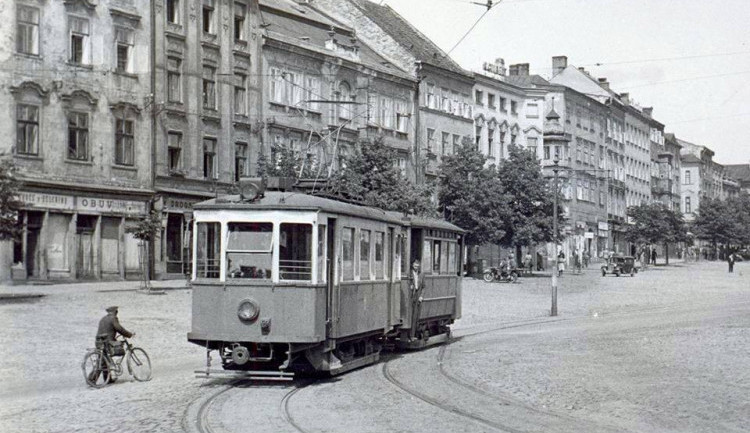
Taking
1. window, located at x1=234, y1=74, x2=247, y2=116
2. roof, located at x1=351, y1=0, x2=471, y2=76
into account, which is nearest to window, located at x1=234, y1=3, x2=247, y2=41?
window, located at x1=234, y1=74, x2=247, y2=116

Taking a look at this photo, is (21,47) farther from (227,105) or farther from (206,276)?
(206,276)

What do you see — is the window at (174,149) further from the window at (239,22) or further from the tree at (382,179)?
the tree at (382,179)

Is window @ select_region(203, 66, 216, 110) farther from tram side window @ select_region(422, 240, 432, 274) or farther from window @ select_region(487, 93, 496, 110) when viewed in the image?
window @ select_region(487, 93, 496, 110)

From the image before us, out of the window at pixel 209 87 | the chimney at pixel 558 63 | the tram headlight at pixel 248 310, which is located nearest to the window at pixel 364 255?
the tram headlight at pixel 248 310

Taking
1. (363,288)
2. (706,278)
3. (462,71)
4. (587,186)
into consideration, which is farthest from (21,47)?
(587,186)

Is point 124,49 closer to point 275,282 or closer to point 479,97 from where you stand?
point 275,282

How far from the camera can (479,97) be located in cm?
6550

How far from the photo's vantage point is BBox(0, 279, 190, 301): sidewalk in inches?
1132

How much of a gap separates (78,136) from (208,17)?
923 cm

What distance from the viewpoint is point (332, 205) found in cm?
1545

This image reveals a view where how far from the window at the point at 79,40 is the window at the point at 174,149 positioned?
16.6 ft

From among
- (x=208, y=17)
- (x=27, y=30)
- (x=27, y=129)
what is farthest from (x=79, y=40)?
(x=208, y=17)

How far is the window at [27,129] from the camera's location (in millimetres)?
33406

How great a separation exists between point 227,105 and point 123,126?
6.05 metres
